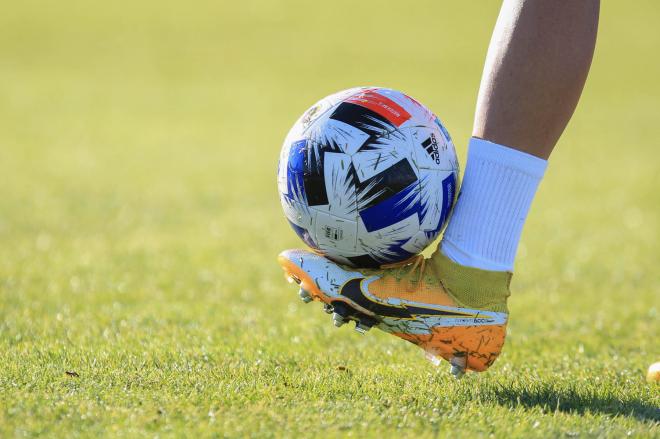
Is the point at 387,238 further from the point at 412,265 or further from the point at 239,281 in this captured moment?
the point at 239,281

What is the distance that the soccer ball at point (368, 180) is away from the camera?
342 centimetres

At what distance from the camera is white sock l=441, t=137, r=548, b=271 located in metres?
3.35

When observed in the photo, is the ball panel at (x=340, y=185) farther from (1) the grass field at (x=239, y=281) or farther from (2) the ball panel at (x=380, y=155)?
(1) the grass field at (x=239, y=281)

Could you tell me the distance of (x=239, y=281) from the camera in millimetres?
6582

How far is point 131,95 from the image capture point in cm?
2044

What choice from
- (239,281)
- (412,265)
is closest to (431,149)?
(412,265)

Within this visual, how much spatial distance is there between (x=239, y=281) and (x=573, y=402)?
3.70 m

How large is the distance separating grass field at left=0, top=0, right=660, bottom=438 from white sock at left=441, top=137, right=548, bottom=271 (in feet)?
1.65

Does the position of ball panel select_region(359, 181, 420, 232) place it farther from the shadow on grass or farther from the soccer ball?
the shadow on grass

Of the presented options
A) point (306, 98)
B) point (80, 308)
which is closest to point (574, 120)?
point (306, 98)

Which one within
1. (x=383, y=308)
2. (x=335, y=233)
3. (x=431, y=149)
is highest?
(x=431, y=149)

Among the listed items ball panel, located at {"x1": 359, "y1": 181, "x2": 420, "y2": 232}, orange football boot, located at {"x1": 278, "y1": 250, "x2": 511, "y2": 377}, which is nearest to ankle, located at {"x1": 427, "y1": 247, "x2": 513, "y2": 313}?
orange football boot, located at {"x1": 278, "y1": 250, "x2": 511, "y2": 377}

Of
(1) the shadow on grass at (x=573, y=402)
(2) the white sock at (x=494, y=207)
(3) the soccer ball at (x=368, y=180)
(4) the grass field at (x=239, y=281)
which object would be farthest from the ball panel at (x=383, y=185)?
(1) the shadow on grass at (x=573, y=402)

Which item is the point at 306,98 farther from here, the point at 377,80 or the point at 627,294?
the point at 627,294
